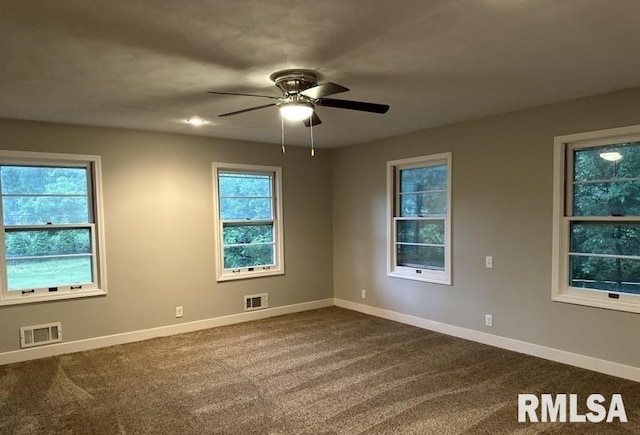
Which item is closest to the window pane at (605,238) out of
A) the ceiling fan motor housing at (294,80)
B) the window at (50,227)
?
the ceiling fan motor housing at (294,80)

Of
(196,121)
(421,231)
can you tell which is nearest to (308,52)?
(196,121)

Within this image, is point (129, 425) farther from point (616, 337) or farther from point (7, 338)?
point (616, 337)

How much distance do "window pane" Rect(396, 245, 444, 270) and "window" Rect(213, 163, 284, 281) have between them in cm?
174

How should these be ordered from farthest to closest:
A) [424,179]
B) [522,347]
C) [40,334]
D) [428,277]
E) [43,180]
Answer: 1. [424,179]
2. [428,277]
3. [43,180]
4. [40,334]
5. [522,347]

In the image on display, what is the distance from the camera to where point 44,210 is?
14.7 feet

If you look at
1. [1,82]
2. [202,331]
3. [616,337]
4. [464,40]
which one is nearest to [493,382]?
[616,337]

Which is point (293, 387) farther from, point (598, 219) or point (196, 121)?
point (598, 219)

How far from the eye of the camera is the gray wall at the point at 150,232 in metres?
4.45

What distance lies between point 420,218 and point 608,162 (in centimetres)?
213

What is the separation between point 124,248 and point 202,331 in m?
1.40

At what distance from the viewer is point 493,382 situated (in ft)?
11.6

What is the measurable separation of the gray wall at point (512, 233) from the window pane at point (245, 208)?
74.0 inches

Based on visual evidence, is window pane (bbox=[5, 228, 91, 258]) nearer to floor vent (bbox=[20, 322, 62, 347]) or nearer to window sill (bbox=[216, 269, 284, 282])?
floor vent (bbox=[20, 322, 62, 347])

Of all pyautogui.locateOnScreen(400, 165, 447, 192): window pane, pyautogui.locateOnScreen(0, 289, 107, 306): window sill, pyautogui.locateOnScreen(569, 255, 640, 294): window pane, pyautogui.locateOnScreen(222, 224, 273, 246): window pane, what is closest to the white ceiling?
pyautogui.locateOnScreen(400, 165, 447, 192): window pane
